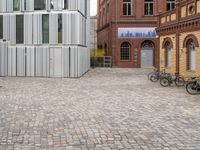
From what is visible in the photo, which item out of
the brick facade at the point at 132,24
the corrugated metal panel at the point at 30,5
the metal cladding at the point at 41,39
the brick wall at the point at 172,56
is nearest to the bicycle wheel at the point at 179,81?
the brick wall at the point at 172,56

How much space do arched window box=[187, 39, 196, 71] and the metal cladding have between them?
32.6 feet

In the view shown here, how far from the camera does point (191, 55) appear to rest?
A: 23.5 metres

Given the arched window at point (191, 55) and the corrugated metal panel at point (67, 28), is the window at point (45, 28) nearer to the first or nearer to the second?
the corrugated metal panel at point (67, 28)

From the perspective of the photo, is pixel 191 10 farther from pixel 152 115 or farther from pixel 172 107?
pixel 152 115

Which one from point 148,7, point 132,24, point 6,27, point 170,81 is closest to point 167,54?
point 170,81

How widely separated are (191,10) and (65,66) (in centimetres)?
1157

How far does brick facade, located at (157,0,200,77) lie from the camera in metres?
22.1

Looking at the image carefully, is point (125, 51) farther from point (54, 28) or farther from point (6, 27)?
point (6, 27)

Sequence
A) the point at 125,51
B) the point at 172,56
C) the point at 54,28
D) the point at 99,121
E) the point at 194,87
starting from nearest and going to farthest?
the point at 99,121 → the point at 194,87 → the point at 172,56 → the point at 54,28 → the point at 125,51

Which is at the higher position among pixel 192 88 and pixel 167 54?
pixel 167 54

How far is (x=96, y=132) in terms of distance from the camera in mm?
10094

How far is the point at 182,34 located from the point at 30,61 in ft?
41.8

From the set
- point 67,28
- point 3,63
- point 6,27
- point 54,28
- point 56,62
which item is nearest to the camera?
point 67,28

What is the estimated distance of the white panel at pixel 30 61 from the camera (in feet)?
103
